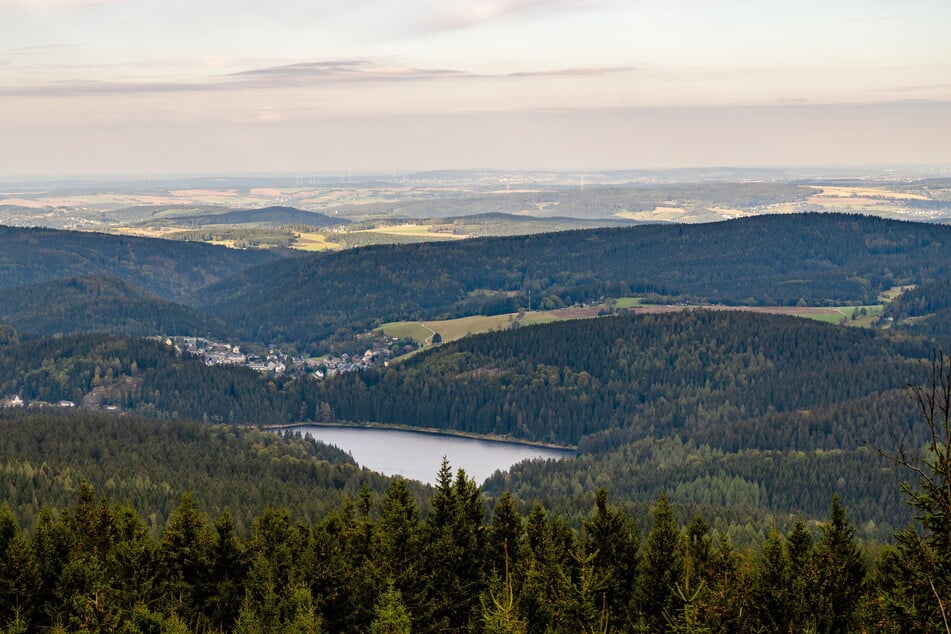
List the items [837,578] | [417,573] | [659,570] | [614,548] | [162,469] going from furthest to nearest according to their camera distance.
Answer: [162,469]
[614,548]
[837,578]
[659,570]
[417,573]

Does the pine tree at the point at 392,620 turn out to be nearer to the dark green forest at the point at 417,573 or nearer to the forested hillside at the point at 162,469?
the dark green forest at the point at 417,573

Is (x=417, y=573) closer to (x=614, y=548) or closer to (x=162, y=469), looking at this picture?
(x=614, y=548)

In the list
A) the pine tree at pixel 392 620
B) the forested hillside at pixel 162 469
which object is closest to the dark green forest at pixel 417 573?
the pine tree at pixel 392 620

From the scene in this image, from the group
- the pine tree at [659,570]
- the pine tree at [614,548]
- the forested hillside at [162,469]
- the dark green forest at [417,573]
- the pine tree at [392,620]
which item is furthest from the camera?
the forested hillside at [162,469]

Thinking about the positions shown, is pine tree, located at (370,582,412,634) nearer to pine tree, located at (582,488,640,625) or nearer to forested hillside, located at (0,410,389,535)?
pine tree, located at (582,488,640,625)

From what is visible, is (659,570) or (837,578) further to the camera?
Answer: (837,578)

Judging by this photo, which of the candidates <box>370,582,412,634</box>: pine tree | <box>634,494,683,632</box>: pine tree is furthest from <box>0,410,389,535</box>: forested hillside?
<box>370,582,412,634</box>: pine tree

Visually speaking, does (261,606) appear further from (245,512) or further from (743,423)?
(743,423)

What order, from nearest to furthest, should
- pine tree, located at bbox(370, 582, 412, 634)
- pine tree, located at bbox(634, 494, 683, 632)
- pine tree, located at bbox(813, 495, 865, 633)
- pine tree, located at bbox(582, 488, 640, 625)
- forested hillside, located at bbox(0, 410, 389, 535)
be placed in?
1. pine tree, located at bbox(370, 582, 412, 634)
2. pine tree, located at bbox(634, 494, 683, 632)
3. pine tree, located at bbox(813, 495, 865, 633)
4. pine tree, located at bbox(582, 488, 640, 625)
5. forested hillside, located at bbox(0, 410, 389, 535)

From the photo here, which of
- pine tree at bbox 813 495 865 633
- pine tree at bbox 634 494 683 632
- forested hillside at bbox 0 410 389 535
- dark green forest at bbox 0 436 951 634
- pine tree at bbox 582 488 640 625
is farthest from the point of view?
forested hillside at bbox 0 410 389 535

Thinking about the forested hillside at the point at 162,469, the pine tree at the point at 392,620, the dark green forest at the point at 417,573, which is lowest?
the forested hillside at the point at 162,469

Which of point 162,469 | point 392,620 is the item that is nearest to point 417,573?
point 392,620
